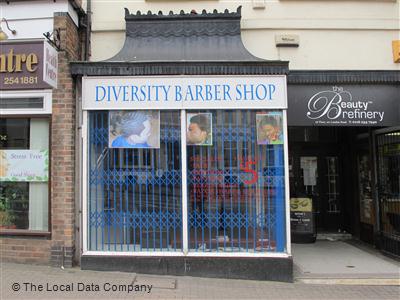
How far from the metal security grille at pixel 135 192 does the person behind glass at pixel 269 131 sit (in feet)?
4.26

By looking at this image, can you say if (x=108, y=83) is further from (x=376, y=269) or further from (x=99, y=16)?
(x=376, y=269)

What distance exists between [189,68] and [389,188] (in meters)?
4.40

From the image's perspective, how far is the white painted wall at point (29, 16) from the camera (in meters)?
6.98

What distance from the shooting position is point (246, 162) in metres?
6.72

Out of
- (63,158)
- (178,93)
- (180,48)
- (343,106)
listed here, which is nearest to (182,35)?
(180,48)

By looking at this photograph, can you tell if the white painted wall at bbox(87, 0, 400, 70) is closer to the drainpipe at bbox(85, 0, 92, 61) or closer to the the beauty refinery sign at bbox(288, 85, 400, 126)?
the drainpipe at bbox(85, 0, 92, 61)

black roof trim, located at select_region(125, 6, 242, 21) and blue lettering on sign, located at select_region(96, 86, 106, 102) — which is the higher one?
black roof trim, located at select_region(125, 6, 242, 21)

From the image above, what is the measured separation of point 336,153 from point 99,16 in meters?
6.28

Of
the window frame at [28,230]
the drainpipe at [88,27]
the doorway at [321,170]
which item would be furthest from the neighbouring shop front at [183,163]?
the doorway at [321,170]

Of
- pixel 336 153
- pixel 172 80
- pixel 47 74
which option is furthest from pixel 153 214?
pixel 336 153

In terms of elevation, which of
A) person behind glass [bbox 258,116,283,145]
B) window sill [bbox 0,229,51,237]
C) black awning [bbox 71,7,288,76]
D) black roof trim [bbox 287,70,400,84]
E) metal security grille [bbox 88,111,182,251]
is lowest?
window sill [bbox 0,229,51,237]

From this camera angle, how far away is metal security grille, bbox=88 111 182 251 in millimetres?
A: 6703

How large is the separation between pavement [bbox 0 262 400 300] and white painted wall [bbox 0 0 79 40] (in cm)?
376

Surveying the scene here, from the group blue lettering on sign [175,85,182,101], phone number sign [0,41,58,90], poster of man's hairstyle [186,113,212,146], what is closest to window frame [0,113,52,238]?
phone number sign [0,41,58,90]
